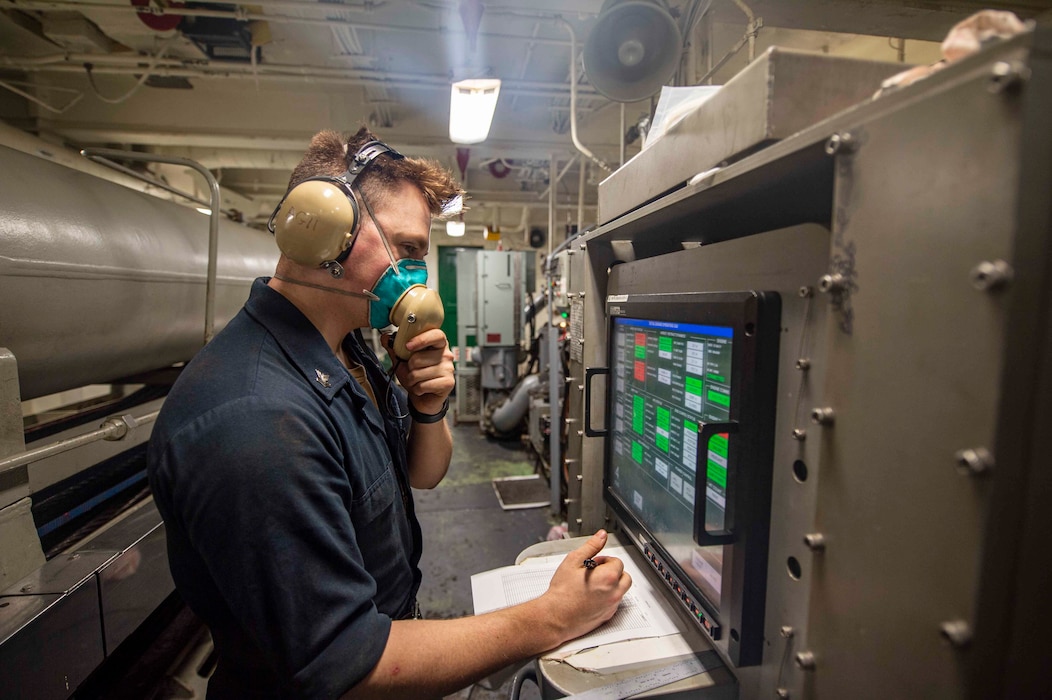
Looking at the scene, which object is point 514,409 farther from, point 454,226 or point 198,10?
point 198,10

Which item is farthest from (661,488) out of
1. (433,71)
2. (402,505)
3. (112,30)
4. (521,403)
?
(521,403)

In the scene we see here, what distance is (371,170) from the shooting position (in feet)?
3.47

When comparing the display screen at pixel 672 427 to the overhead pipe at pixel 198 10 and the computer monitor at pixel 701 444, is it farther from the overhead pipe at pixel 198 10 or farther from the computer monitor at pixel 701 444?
the overhead pipe at pixel 198 10

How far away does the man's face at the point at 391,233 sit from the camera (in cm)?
103

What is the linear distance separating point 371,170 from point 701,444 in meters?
0.88

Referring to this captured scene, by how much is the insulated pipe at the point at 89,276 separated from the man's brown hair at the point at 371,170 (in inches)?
32.1

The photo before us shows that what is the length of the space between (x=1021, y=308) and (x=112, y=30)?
3757 millimetres

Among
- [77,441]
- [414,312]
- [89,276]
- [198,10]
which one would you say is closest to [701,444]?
[414,312]

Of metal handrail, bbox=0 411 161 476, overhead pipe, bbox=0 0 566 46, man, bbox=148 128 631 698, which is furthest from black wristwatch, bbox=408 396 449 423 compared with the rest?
overhead pipe, bbox=0 0 566 46

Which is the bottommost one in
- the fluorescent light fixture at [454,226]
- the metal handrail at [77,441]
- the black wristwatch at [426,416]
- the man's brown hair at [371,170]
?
the metal handrail at [77,441]

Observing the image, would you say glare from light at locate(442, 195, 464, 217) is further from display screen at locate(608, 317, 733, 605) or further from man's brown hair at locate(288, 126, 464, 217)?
display screen at locate(608, 317, 733, 605)

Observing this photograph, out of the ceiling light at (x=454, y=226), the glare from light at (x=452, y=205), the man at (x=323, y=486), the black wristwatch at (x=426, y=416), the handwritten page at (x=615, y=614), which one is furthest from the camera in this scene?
the ceiling light at (x=454, y=226)

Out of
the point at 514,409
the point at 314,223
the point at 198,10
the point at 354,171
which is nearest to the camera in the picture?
the point at 314,223

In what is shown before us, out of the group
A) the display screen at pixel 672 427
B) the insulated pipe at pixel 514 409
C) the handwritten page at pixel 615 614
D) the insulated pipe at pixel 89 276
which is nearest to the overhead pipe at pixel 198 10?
the insulated pipe at pixel 89 276
